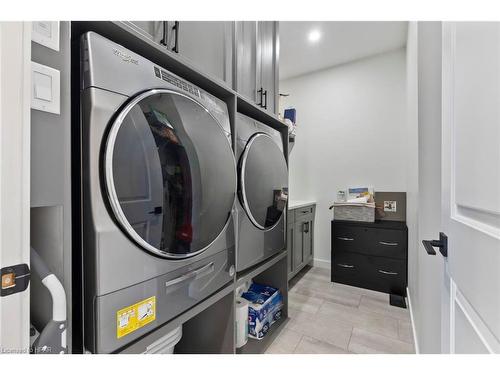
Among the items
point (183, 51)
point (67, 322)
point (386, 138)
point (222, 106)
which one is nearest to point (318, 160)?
point (386, 138)

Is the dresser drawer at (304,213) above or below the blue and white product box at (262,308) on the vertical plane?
above

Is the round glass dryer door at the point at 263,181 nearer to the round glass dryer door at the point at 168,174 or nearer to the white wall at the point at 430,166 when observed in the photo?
the round glass dryer door at the point at 168,174

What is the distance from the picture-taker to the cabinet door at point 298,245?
2566mm

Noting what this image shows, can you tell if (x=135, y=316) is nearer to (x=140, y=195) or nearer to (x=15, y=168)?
(x=140, y=195)

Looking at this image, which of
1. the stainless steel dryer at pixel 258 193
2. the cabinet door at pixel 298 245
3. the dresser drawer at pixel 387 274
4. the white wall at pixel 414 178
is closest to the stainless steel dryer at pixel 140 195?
the stainless steel dryer at pixel 258 193

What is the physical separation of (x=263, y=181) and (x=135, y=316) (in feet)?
3.13

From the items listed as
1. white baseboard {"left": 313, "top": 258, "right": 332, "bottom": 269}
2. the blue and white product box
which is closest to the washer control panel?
the blue and white product box

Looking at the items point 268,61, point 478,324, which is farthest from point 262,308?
point 268,61

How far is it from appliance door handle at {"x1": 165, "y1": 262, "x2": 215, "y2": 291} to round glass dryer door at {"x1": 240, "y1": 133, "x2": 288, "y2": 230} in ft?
1.28

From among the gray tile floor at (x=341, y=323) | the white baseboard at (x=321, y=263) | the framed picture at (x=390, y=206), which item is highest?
the framed picture at (x=390, y=206)

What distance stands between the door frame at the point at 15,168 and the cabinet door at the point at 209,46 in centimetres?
61

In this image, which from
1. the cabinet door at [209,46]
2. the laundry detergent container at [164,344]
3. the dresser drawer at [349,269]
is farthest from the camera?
the dresser drawer at [349,269]

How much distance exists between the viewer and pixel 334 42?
2.57 m

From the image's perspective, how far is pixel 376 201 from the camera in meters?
2.76
